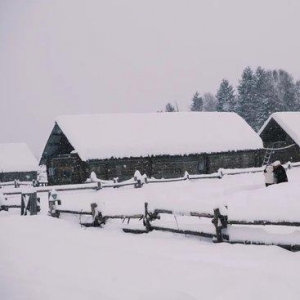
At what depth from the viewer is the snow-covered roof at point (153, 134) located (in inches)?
976

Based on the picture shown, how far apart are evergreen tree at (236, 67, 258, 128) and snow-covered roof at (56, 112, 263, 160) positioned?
3174 centimetres

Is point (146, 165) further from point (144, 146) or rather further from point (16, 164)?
point (16, 164)

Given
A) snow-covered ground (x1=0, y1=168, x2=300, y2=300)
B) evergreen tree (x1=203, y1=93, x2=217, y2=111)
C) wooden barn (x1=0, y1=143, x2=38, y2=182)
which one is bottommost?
snow-covered ground (x1=0, y1=168, x2=300, y2=300)

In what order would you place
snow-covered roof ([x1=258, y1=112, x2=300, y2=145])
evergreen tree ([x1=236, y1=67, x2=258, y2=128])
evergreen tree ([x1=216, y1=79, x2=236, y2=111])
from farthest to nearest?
evergreen tree ([x1=216, y1=79, x2=236, y2=111]), evergreen tree ([x1=236, y1=67, x2=258, y2=128]), snow-covered roof ([x1=258, y1=112, x2=300, y2=145])

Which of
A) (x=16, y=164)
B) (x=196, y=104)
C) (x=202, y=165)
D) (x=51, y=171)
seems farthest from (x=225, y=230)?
(x=196, y=104)

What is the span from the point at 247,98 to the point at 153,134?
130 feet

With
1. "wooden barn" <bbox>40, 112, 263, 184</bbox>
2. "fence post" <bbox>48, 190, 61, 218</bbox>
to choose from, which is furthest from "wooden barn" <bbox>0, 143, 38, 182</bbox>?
"fence post" <bbox>48, 190, 61, 218</bbox>

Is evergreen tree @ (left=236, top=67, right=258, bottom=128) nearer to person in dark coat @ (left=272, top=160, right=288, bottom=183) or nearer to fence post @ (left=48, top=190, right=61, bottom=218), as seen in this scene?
person in dark coat @ (left=272, top=160, right=288, bottom=183)

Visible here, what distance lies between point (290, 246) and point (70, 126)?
2114 cm

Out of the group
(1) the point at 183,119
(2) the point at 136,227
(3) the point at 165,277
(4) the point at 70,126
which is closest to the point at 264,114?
(1) the point at 183,119

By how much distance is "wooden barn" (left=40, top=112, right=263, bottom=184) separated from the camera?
81.3 feet

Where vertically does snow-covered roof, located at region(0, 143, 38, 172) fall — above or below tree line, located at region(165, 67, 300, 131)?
below

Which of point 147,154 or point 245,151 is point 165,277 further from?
point 245,151

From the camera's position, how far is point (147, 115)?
30.6 m
